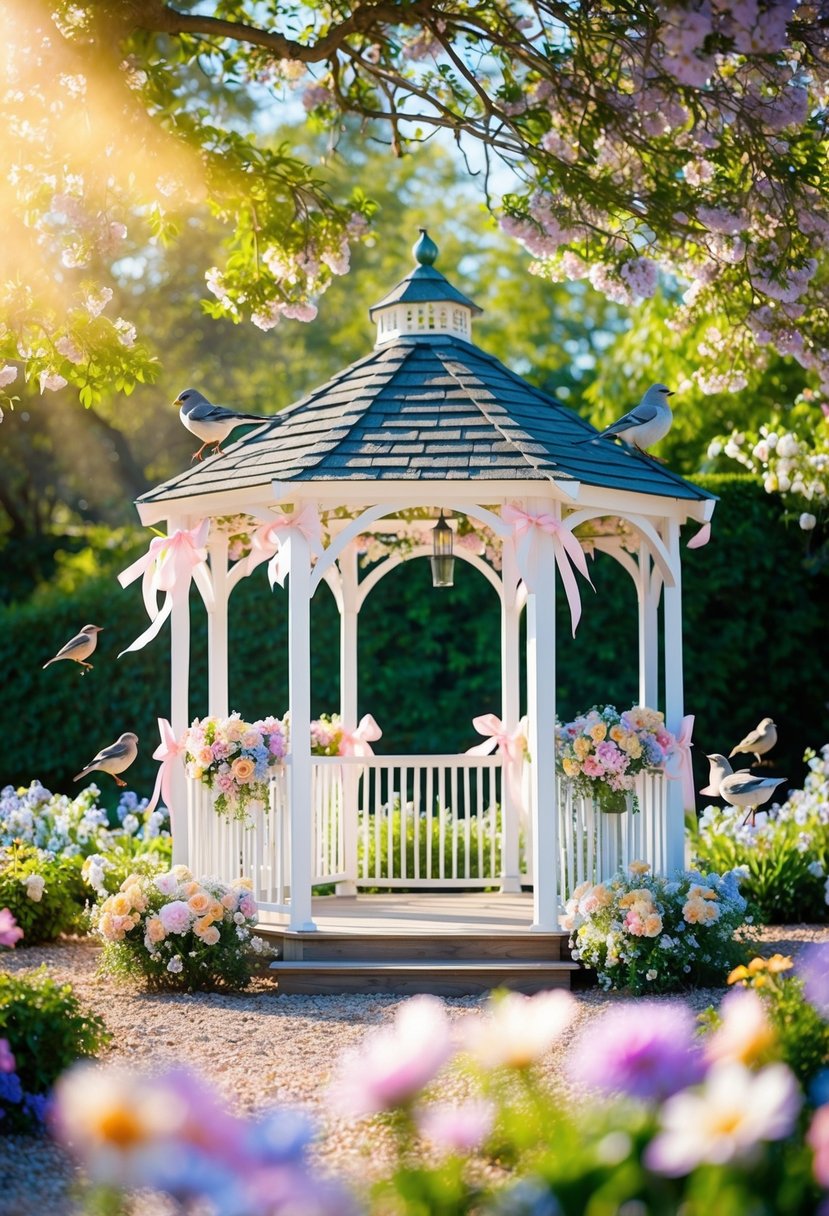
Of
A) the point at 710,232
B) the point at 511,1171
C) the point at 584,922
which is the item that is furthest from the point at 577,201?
the point at 511,1171

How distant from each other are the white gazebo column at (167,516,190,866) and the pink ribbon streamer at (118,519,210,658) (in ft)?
0.29

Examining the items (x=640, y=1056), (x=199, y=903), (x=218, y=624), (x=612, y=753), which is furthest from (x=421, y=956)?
(x=640, y=1056)

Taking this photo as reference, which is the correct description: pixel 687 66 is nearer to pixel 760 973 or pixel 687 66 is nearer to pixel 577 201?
pixel 577 201

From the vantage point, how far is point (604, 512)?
26.1 feet

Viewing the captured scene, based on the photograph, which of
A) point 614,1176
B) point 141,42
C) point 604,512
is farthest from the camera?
point 604,512

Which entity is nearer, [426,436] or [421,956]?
[421,956]

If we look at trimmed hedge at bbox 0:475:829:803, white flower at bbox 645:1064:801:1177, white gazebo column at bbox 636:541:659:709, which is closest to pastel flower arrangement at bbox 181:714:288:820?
white gazebo column at bbox 636:541:659:709

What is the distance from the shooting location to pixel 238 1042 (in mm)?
6289

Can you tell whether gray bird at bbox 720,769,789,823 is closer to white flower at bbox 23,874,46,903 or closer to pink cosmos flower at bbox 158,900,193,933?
pink cosmos flower at bbox 158,900,193,933

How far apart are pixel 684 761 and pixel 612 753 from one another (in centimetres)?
63

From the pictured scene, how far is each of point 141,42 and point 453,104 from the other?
98.3 inches

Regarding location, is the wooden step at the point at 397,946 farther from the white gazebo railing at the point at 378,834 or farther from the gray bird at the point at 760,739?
the gray bird at the point at 760,739

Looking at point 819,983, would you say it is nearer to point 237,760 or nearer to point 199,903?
point 199,903

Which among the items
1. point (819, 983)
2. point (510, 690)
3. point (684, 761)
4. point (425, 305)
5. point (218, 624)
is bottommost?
point (819, 983)
